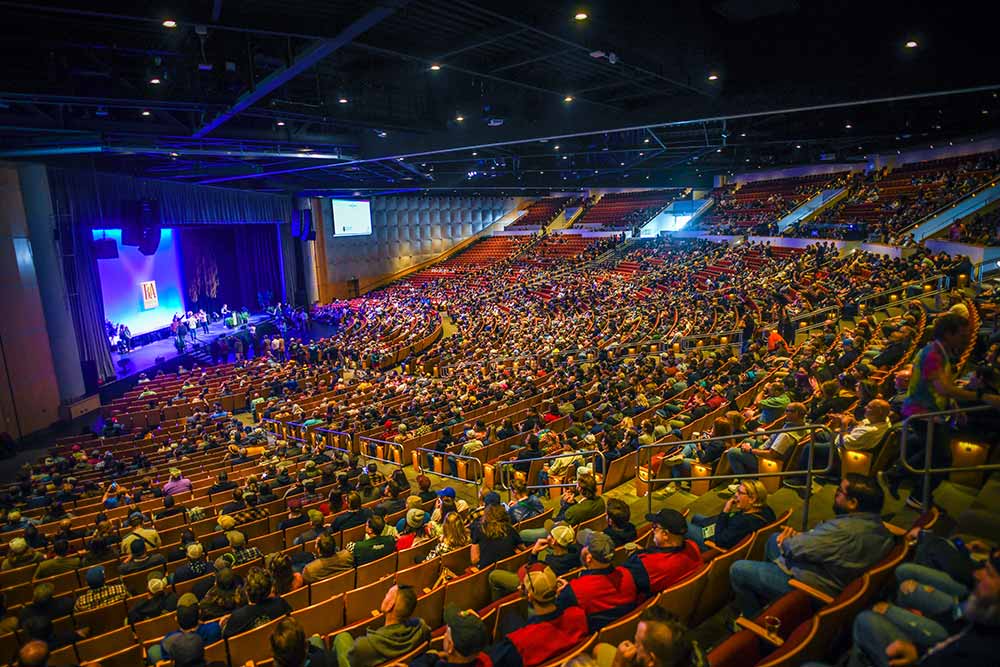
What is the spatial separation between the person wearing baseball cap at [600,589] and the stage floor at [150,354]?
2107 cm

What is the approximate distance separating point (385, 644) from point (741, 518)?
278 centimetres

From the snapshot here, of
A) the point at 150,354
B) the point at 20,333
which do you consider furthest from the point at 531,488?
the point at 150,354

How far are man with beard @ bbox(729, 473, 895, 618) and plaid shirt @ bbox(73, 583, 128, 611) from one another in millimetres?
5787

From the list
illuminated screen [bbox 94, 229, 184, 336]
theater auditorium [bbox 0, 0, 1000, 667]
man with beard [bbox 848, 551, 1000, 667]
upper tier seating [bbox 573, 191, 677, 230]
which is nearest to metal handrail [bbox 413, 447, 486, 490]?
theater auditorium [bbox 0, 0, 1000, 667]

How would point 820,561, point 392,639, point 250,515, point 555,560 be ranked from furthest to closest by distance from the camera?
1. point 250,515
2. point 555,560
3. point 392,639
4. point 820,561

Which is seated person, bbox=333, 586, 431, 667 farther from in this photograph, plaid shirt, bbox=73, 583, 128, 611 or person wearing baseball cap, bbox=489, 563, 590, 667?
plaid shirt, bbox=73, 583, 128, 611

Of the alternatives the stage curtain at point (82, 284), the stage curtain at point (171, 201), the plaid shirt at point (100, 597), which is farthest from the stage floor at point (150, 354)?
the plaid shirt at point (100, 597)

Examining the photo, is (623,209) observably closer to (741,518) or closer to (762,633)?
(741,518)

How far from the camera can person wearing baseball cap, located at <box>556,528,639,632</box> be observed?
3.61 meters

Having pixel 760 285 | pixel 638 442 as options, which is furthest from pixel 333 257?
pixel 638 442

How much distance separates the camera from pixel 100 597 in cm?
546

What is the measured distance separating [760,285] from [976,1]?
1276cm

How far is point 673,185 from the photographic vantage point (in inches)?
1518

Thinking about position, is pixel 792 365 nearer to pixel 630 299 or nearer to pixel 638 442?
pixel 638 442
